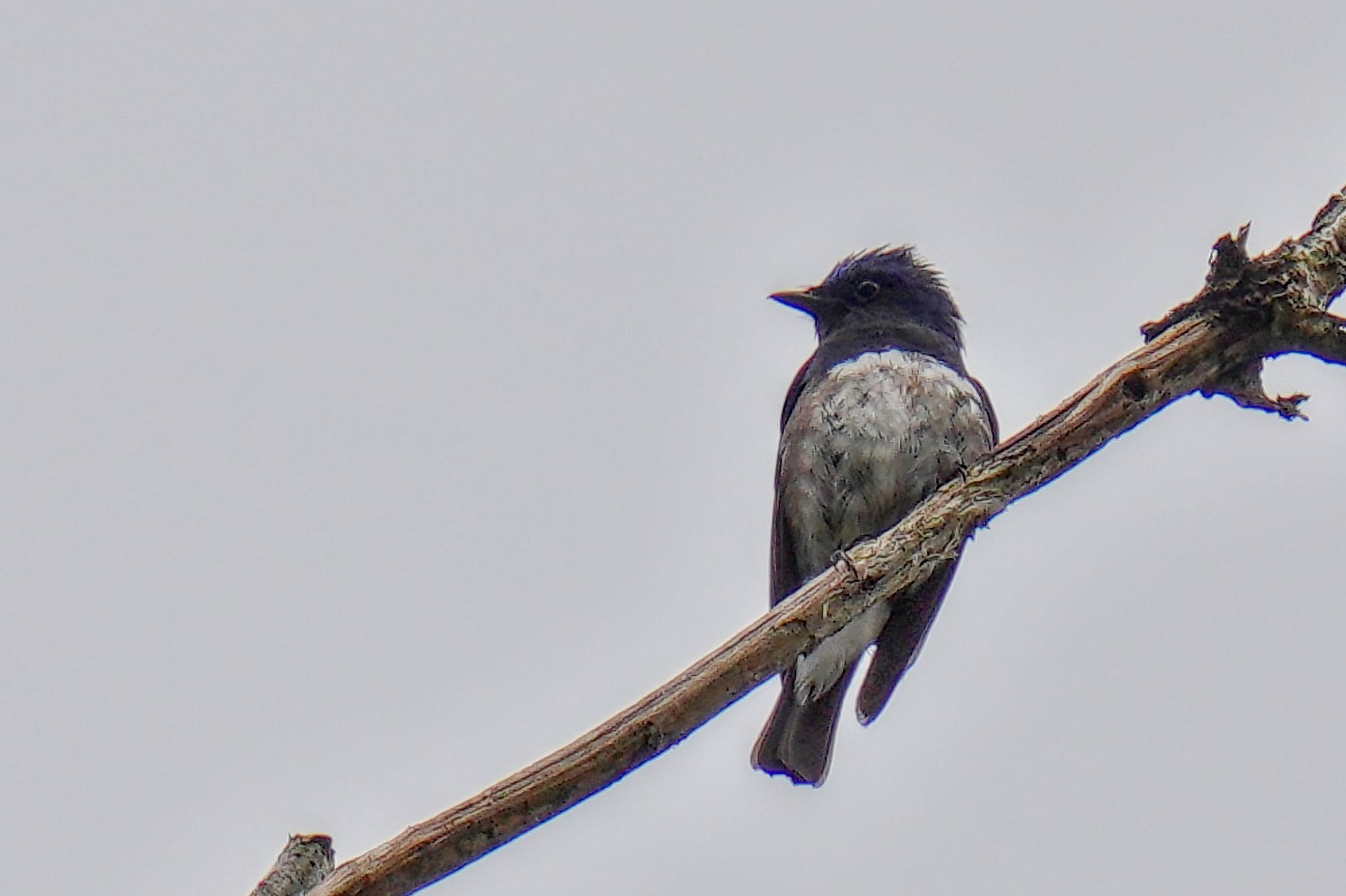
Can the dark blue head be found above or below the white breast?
above

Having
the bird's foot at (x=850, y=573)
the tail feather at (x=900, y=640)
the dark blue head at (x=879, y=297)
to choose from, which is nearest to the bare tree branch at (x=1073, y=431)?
the bird's foot at (x=850, y=573)

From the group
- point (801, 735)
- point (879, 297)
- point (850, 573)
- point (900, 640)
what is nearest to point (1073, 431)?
point (850, 573)

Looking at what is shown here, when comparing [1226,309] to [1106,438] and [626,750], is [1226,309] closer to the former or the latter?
[1106,438]

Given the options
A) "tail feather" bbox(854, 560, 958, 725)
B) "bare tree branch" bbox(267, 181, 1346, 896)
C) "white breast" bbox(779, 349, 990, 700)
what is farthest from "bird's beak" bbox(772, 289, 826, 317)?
"bare tree branch" bbox(267, 181, 1346, 896)

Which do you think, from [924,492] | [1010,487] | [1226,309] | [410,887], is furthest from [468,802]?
[924,492]

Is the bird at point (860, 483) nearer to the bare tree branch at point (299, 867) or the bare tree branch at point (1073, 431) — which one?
the bare tree branch at point (1073, 431)

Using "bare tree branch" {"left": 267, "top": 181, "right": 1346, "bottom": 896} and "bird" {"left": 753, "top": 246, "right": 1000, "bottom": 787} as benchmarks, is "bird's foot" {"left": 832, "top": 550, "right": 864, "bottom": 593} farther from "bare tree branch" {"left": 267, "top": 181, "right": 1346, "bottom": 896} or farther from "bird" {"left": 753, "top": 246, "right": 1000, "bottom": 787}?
"bird" {"left": 753, "top": 246, "right": 1000, "bottom": 787}
